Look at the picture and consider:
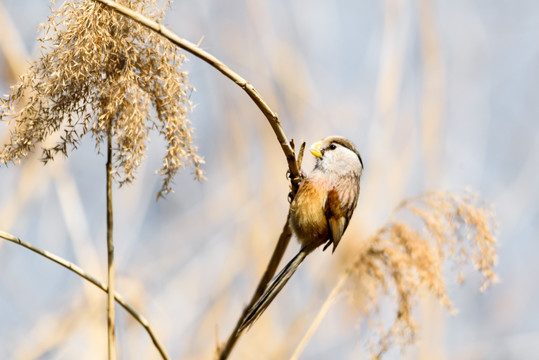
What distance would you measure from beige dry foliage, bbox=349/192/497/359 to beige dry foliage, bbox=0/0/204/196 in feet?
Result: 2.84

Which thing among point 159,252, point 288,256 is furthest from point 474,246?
point 159,252

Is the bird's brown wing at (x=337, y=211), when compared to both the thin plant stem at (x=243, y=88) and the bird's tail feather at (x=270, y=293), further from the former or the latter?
the thin plant stem at (x=243, y=88)

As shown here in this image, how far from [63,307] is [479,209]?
1857mm

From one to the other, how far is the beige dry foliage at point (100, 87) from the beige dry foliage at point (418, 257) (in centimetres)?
87

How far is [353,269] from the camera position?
199 cm

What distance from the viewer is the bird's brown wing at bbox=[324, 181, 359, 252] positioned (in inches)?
86.4

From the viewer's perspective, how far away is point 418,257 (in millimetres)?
1893

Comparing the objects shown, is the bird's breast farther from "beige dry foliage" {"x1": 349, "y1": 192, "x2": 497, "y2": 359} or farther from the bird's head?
"beige dry foliage" {"x1": 349, "y1": 192, "x2": 497, "y2": 359}

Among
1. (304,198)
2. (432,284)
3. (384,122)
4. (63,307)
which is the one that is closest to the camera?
(432,284)

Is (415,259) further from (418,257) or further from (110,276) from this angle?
(110,276)

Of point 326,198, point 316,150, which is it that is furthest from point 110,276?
point 316,150

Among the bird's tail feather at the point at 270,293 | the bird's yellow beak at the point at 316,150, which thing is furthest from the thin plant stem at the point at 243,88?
the bird's yellow beak at the point at 316,150

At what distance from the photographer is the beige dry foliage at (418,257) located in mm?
1888

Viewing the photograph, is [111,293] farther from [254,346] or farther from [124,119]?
[254,346]
